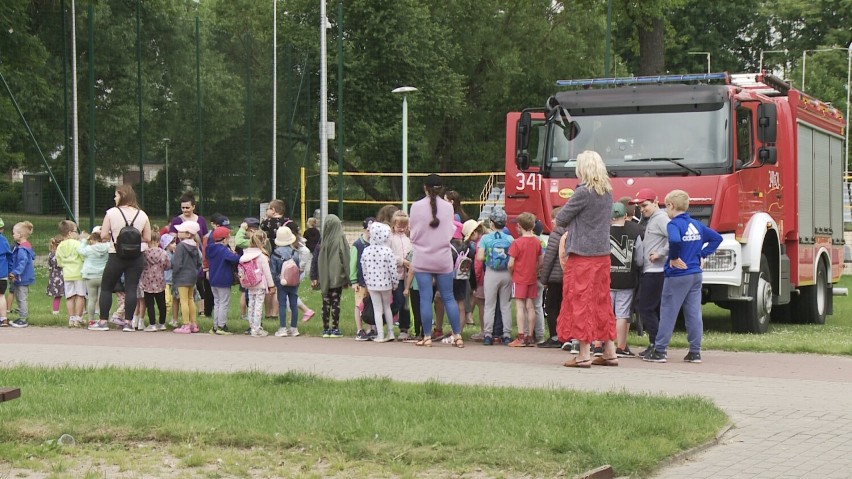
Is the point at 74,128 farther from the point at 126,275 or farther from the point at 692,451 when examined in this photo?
the point at 692,451

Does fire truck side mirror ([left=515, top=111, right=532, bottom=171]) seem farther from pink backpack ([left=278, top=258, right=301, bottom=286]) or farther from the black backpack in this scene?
the black backpack

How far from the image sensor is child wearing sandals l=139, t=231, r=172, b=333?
16.0 metres

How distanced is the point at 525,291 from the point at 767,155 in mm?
3542

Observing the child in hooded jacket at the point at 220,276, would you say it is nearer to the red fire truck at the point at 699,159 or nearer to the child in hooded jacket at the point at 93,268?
the child in hooded jacket at the point at 93,268

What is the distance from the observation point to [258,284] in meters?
15.5

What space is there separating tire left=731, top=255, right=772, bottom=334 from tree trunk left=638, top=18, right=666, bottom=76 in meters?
16.2

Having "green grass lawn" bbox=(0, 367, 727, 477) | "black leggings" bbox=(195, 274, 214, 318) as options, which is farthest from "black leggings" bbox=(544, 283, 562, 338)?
"black leggings" bbox=(195, 274, 214, 318)

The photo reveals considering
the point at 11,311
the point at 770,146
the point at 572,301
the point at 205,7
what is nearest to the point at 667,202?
the point at 572,301

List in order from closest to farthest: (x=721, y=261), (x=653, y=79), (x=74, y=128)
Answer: (x=721, y=261) → (x=653, y=79) → (x=74, y=128)

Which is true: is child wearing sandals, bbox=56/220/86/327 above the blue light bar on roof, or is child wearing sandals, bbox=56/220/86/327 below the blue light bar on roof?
below

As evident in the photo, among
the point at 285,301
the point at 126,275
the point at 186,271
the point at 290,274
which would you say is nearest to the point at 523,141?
the point at 290,274

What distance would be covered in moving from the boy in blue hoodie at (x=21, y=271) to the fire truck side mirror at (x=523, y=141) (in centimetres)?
655

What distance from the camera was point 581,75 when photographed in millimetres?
62844

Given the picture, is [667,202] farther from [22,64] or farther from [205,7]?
[205,7]
